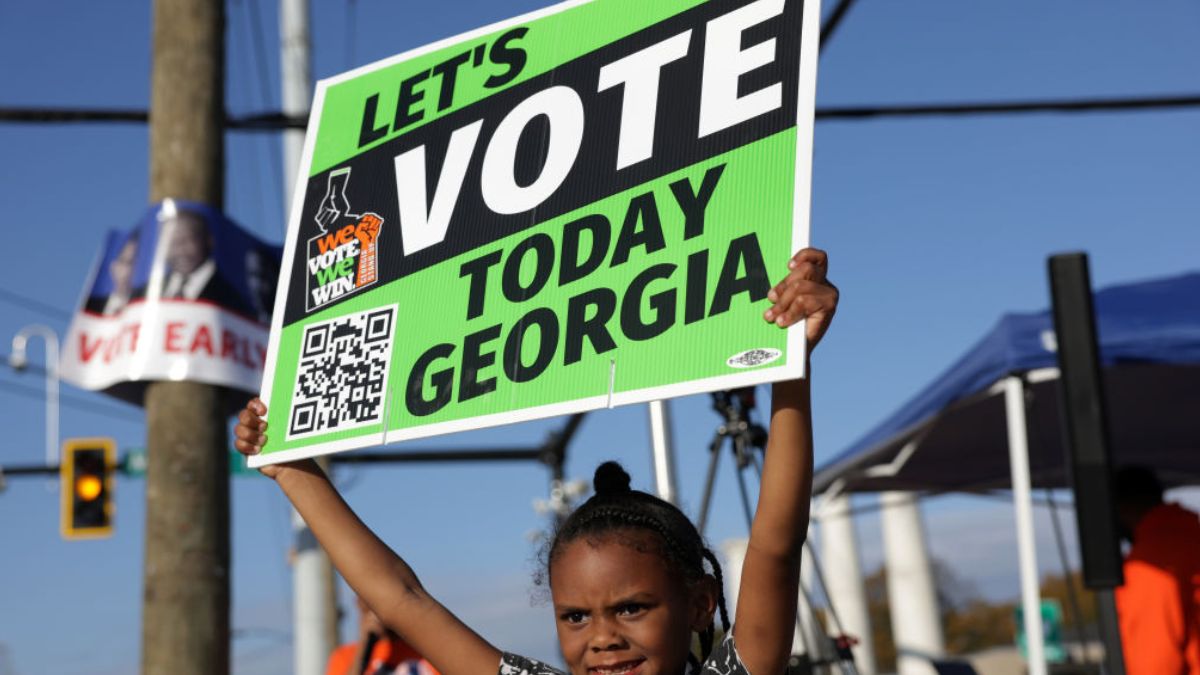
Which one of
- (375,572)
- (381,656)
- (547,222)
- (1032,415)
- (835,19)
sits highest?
(835,19)

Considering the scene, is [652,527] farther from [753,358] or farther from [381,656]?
[381,656]

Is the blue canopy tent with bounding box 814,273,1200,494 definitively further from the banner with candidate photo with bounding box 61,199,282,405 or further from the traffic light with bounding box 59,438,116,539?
the traffic light with bounding box 59,438,116,539

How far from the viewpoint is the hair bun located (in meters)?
2.46

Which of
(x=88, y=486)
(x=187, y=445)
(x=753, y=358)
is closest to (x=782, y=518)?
(x=753, y=358)

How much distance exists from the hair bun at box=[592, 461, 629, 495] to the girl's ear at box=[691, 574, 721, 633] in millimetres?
221

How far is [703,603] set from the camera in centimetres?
234

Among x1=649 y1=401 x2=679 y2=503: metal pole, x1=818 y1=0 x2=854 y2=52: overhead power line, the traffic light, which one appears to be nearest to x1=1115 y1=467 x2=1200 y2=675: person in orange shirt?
x1=649 y1=401 x2=679 y2=503: metal pole

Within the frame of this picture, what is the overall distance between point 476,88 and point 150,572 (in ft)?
8.27

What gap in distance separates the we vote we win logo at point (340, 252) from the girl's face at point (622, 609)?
33.4 inches

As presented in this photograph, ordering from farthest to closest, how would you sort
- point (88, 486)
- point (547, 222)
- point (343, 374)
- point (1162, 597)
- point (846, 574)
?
point (846, 574) → point (88, 486) → point (1162, 597) → point (343, 374) → point (547, 222)

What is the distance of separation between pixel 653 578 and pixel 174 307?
333 cm

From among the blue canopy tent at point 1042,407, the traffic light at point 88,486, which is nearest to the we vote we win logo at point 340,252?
the blue canopy tent at point 1042,407

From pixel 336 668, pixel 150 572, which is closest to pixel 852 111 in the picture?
pixel 336 668

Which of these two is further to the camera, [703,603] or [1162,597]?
[1162,597]
